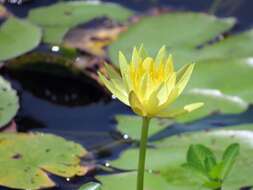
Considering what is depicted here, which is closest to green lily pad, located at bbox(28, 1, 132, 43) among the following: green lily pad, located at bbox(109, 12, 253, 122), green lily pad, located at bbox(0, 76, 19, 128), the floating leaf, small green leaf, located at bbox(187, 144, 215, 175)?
the floating leaf

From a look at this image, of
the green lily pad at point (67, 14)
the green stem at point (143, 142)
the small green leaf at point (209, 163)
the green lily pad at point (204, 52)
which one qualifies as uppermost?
the green lily pad at point (67, 14)

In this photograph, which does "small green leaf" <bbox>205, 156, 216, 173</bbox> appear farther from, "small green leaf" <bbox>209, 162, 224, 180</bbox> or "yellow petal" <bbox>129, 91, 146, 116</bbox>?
"yellow petal" <bbox>129, 91, 146, 116</bbox>

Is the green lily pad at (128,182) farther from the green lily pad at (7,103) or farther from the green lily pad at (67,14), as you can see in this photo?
the green lily pad at (67,14)

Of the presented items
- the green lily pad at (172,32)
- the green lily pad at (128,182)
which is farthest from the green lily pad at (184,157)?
the green lily pad at (172,32)

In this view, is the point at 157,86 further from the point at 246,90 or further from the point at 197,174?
the point at 246,90

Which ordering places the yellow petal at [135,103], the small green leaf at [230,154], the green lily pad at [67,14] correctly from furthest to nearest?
the green lily pad at [67,14]
the small green leaf at [230,154]
the yellow petal at [135,103]

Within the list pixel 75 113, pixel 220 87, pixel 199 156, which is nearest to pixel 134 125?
pixel 75 113

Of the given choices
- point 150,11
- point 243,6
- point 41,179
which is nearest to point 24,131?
point 41,179

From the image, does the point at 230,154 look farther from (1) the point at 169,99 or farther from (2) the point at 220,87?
(2) the point at 220,87
